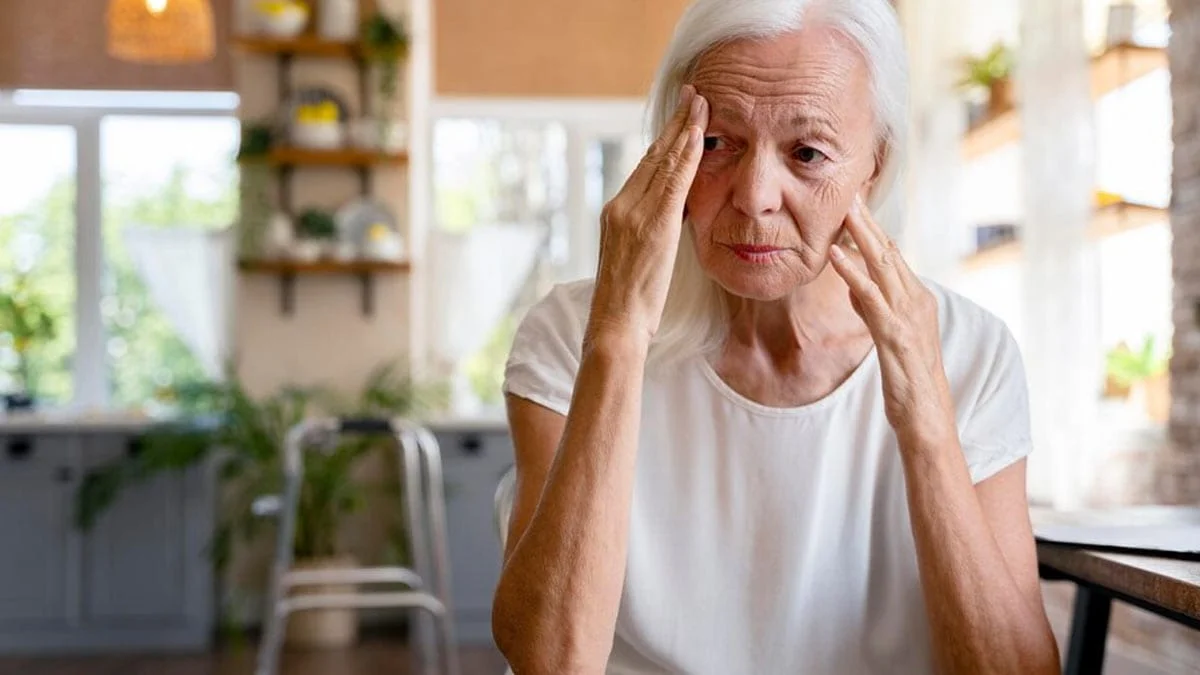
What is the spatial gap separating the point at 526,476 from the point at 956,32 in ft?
15.3

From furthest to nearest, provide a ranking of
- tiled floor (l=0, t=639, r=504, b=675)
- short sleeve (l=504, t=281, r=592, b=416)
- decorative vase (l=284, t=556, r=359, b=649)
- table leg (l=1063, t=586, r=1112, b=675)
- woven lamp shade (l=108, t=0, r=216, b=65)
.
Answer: decorative vase (l=284, t=556, r=359, b=649), tiled floor (l=0, t=639, r=504, b=675), woven lamp shade (l=108, t=0, r=216, b=65), table leg (l=1063, t=586, r=1112, b=675), short sleeve (l=504, t=281, r=592, b=416)

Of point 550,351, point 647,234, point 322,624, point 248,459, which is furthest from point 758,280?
point 248,459

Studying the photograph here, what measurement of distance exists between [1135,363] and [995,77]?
1303 millimetres

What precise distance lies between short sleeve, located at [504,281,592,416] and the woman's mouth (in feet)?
0.62

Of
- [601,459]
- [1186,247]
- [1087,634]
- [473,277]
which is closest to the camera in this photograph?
[601,459]

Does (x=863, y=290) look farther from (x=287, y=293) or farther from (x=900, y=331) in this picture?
(x=287, y=293)

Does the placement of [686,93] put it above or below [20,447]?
above

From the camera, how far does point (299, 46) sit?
5.79 m

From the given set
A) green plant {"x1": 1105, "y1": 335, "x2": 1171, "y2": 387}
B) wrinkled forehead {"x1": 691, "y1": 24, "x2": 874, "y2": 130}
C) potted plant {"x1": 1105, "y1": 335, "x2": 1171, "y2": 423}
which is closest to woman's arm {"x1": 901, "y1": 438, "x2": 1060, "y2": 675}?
wrinkled forehead {"x1": 691, "y1": 24, "x2": 874, "y2": 130}

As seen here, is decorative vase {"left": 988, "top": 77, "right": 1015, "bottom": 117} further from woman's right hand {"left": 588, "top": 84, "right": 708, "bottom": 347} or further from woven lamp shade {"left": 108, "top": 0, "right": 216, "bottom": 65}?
woman's right hand {"left": 588, "top": 84, "right": 708, "bottom": 347}

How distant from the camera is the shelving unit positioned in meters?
5.75

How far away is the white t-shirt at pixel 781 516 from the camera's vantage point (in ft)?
4.76

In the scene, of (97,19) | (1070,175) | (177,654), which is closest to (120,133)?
(97,19)

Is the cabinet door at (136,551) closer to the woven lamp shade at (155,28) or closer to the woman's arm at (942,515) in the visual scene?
the woven lamp shade at (155,28)
